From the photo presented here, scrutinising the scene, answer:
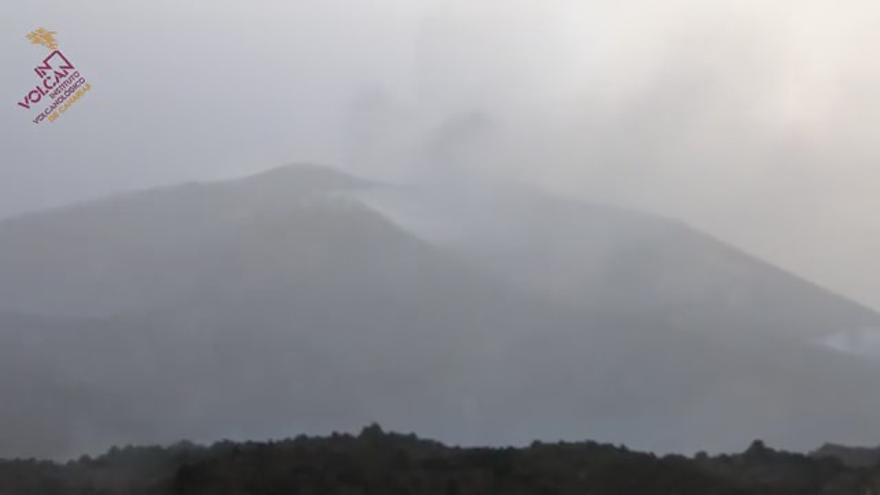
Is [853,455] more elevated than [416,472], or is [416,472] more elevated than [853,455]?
[853,455]

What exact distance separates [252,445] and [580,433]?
24.0 feet

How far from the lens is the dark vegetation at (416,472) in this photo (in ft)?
36.2

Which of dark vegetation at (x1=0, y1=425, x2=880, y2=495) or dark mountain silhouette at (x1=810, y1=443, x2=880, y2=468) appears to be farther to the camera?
dark mountain silhouette at (x1=810, y1=443, x2=880, y2=468)

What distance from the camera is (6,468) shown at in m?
11.7

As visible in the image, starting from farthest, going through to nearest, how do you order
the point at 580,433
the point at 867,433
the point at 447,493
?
1. the point at 867,433
2. the point at 580,433
3. the point at 447,493

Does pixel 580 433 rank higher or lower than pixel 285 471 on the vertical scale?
higher

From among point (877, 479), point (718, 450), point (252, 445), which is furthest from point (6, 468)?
point (718, 450)

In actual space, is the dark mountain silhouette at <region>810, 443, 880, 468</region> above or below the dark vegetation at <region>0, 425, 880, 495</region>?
above

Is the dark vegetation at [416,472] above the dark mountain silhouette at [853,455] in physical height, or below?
below

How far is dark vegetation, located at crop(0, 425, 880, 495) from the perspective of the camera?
11039 mm

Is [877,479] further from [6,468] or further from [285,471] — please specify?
[6,468]

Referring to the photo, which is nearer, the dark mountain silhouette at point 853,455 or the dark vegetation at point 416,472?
the dark vegetation at point 416,472

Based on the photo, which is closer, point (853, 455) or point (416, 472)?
point (416, 472)

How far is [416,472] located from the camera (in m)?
11.2
